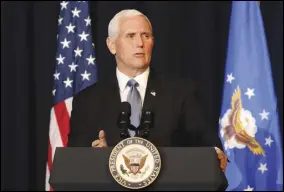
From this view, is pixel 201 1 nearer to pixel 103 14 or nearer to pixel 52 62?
pixel 103 14

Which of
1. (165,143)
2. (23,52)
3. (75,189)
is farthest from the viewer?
(23,52)

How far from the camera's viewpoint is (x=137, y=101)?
111 inches

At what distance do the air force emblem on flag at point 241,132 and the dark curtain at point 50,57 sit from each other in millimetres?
460

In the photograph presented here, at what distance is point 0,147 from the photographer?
5.18 m

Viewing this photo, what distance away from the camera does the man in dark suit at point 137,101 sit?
2.76 m

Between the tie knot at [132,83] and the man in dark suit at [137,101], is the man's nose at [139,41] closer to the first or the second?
the man in dark suit at [137,101]

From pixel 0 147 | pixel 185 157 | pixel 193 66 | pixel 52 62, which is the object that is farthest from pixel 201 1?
pixel 185 157

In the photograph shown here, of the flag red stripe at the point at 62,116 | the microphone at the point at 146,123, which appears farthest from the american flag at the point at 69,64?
the microphone at the point at 146,123

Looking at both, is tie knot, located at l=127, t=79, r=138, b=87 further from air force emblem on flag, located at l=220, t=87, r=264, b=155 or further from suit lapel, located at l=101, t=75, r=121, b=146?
air force emblem on flag, located at l=220, t=87, r=264, b=155

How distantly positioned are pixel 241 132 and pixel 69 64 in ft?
4.52

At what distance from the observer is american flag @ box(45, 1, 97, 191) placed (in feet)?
15.4

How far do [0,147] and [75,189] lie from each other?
3.34 metres

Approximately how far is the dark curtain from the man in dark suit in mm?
2269

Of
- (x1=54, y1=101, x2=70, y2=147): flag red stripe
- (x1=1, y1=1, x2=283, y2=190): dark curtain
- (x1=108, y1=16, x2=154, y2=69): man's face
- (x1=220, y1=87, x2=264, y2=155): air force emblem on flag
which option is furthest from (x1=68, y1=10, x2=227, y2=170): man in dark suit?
(x1=1, y1=1, x2=283, y2=190): dark curtain
